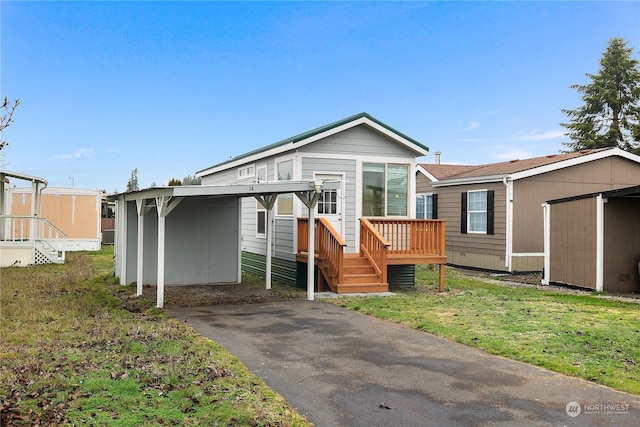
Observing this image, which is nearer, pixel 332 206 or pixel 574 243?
pixel 332 206

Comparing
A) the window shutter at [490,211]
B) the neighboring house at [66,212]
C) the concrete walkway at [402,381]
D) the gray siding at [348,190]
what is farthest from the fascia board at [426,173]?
the neighboring house at [66,212]

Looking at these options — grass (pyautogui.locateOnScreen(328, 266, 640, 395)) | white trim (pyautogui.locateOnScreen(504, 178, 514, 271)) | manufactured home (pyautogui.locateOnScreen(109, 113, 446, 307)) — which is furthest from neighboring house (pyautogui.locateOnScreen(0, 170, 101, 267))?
white trim (pyautogui.locateOnScreen(504, 178, 514, 271))

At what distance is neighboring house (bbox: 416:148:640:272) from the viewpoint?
15867 mm

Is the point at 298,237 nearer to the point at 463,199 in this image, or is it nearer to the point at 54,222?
the point at 463,199

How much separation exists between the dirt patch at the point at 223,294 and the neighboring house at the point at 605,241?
672cm

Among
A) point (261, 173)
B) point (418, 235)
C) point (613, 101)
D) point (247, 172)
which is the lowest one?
point (418, 235)

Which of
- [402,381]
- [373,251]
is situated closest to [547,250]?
[373,251]

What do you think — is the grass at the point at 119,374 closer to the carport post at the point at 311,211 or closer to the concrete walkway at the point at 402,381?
the concrete walkway at the point at 402,381

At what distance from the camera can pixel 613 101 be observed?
31.3m

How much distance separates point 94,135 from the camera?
23.4 metres

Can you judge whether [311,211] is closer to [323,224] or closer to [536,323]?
[323,224]

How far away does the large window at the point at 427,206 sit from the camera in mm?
19672

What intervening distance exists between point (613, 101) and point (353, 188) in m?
26.1

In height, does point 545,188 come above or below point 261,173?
below
